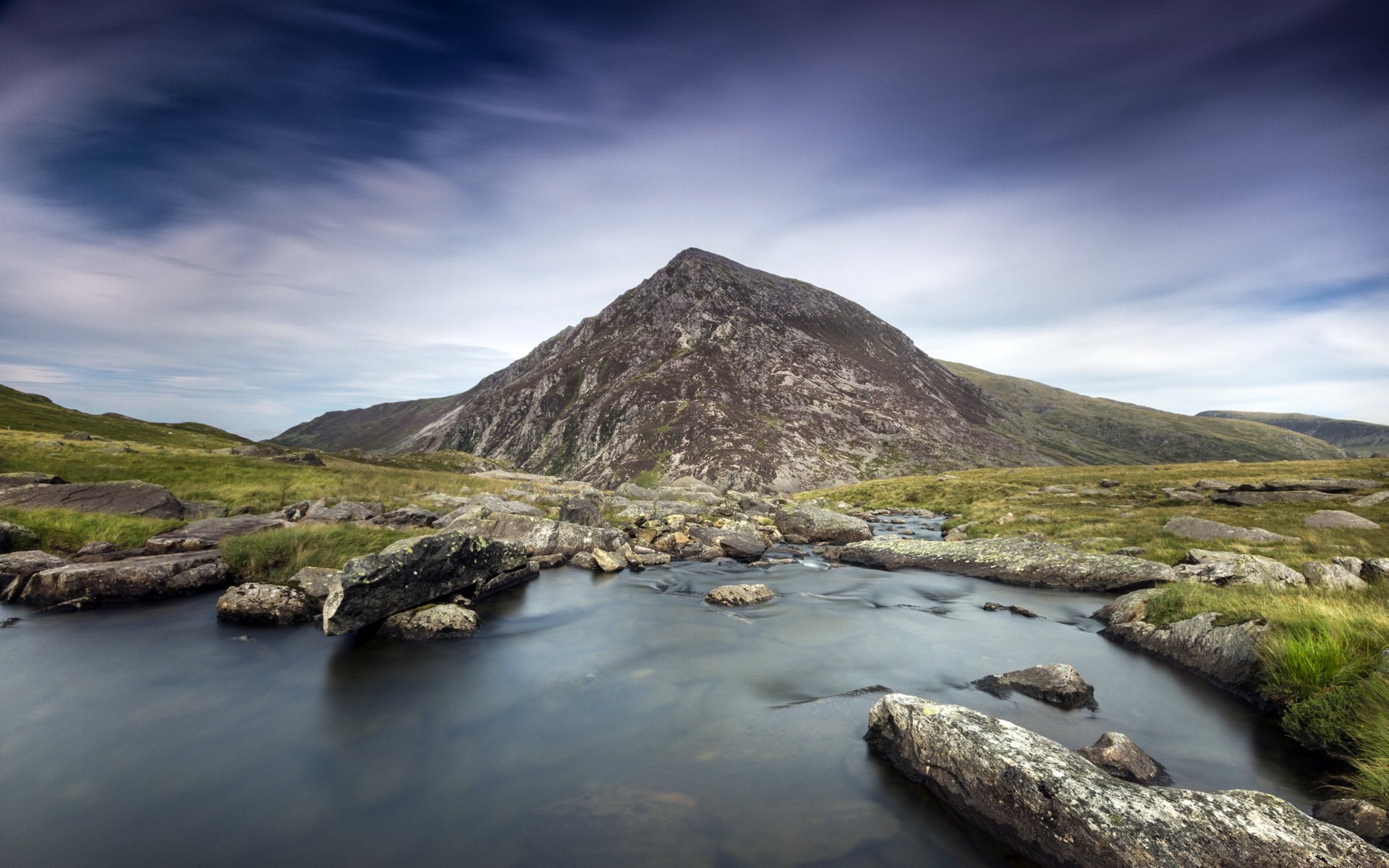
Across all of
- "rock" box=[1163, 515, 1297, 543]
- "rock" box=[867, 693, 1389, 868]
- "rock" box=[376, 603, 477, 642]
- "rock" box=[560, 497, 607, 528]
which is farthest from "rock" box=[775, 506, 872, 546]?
"rock" box=[867, 693, 1389, 868]

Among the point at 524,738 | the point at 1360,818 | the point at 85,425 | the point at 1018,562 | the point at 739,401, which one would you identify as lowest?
the point at 524,738

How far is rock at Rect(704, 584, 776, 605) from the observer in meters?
20.5

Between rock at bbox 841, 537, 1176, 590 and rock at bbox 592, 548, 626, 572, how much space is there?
1259cm

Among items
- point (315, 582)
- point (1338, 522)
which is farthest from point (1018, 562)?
point (315, 582)

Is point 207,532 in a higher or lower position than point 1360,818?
higher

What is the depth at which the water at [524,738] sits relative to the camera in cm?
764

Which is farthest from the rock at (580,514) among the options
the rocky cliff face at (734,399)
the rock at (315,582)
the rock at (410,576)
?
the rocky cliff face at (734,399)

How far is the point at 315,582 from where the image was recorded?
1697 centimetres

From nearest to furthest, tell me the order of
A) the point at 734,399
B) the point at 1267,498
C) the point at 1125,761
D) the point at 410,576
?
the point at 1125,761, the point at 410,576, the point at 1267,498, the point at 734,399

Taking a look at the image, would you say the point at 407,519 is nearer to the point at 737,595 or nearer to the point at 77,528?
the point at 77,528

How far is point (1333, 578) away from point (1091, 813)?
1510 centimetres

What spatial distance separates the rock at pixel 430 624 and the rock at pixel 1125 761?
15.9 meters

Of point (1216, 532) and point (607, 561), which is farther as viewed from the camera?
point (607, 561)

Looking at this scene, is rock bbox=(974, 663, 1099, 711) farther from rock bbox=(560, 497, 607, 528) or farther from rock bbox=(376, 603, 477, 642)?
rock bbox=(560, 497, 607, 528)
